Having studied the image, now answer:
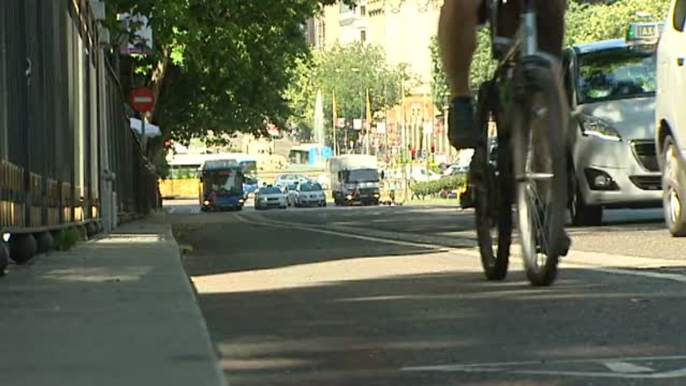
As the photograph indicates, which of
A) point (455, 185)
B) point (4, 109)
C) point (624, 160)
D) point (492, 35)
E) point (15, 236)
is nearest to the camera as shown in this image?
point (492, 35)

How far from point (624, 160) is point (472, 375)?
36.1ft

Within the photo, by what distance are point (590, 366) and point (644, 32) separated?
25.1ft

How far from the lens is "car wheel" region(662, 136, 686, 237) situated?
38.4ft

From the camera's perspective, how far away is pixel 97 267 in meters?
8.95

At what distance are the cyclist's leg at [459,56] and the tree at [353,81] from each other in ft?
393

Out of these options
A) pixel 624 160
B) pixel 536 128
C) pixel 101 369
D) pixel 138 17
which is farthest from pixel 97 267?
A: pixel 138 17

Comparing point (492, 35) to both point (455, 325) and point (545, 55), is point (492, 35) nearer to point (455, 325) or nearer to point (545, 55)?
point (545, 55)

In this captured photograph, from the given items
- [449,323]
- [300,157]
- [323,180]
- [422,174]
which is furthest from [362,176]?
[449,323]

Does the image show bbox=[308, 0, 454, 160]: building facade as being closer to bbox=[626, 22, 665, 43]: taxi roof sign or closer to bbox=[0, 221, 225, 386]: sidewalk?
bbox=[626, 22, 665, 43]: taxi roof sign

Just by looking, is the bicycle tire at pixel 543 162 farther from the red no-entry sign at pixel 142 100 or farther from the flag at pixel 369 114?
the flag at pixel 369 114

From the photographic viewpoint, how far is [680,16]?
11383mm

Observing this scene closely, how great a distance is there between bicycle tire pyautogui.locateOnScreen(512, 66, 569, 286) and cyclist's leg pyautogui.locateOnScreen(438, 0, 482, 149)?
242 millimetres

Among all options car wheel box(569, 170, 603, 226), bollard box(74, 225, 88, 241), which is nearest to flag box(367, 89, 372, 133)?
car wheel box(569, 170, 603, 226)

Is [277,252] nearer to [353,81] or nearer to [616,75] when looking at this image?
[616,75]
